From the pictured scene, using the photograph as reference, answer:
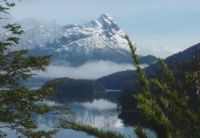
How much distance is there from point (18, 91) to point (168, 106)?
15677 millimetres

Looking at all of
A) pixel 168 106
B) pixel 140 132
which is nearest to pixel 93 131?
pixel 140 132

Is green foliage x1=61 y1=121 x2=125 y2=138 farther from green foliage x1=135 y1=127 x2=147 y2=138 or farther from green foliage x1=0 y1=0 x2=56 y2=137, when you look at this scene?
green foliage x1=0 y1=0 x2=56 y2=137

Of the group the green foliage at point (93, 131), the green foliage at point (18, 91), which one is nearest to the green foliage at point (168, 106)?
the green foliage at point (93, 131)

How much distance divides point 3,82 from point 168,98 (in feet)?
52.6

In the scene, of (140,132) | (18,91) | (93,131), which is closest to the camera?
(140,132)

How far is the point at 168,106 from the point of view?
4082 millimetres

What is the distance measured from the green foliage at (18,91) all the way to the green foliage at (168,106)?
15.1 meters

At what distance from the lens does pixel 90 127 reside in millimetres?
4082

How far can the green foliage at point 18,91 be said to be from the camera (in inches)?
758

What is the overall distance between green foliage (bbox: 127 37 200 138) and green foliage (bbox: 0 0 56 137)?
49.7ft

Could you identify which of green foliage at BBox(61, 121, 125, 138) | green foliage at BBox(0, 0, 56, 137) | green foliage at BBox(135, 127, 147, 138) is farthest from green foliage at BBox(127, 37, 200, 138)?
green foliage at BBox(0, 0, 56, 137)

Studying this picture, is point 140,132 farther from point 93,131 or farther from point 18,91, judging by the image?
point 18,91

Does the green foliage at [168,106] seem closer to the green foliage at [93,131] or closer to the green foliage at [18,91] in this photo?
the green foliage at [93,131]

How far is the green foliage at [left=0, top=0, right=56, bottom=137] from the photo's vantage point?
19266 mm
